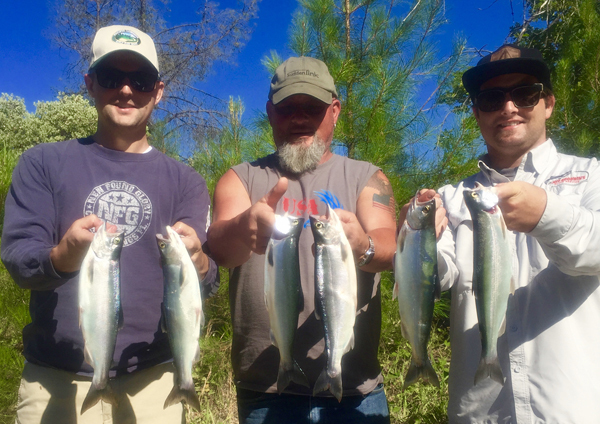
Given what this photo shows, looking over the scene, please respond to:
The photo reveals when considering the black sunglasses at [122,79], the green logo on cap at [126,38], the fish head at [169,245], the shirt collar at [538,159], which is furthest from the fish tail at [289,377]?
the green logo on cap at [126,38]

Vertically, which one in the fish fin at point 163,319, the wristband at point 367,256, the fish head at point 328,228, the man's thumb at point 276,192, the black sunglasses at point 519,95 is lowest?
the fish fin at point 163,319

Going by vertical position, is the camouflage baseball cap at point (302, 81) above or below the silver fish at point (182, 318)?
above

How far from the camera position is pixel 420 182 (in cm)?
526

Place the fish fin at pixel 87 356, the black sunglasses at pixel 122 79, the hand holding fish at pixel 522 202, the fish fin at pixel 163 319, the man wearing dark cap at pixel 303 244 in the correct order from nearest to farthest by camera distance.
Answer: the hand holding fish at pixel 522 202 < the fish fin at pixel 87 356 < the fish fin at pixel 163 319 < the man wearing dark cap at pixel 303 244 < the black sunglasses at pixel 122 79

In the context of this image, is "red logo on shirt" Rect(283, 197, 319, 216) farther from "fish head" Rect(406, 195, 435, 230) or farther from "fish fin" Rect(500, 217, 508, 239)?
"fish fin" Rect(500, 217, 508, 239)

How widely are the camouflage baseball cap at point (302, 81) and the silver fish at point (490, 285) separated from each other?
1.26 meters

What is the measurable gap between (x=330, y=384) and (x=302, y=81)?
1.87 meters

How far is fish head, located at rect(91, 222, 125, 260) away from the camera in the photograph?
7.63 feet

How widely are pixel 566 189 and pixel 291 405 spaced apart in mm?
1968

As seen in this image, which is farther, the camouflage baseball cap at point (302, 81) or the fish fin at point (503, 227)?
the camouflage baseball cap at point (302, 81)

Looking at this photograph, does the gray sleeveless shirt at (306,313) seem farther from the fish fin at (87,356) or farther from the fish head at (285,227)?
the fish fin at (87,356)

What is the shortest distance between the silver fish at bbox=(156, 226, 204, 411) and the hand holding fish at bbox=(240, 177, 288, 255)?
1.13 ft

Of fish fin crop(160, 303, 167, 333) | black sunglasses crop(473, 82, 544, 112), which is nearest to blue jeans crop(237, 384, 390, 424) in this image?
fish fin crop(160, 303, 167, 333)

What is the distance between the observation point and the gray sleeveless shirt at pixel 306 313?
106 inches
